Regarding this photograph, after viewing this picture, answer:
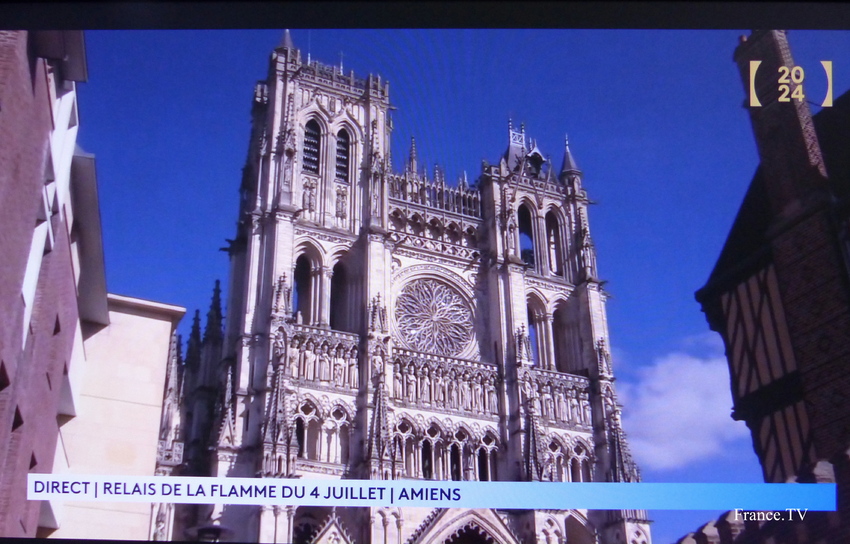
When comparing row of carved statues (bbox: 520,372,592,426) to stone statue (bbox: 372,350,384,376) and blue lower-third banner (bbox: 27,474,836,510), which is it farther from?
blue lower-third banner (bbox: 27,474,836,510)

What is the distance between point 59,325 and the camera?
11.1m

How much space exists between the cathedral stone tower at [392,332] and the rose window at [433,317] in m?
0.04

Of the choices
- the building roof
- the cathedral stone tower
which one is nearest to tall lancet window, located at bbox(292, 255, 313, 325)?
the cathedral stone tower

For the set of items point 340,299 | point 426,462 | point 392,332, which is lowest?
point 426,462

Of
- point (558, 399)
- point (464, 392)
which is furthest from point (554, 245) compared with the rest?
point (464, 392)

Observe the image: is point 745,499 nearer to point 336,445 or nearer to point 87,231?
point 87,231

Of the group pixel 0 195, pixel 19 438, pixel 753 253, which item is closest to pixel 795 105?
pixel 753 253

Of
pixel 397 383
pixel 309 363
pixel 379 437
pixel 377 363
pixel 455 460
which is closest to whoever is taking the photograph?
pixel 379 437

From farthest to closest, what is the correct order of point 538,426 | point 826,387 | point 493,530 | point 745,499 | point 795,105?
point 538,426, point 493,530, point 795,105, point 826,387, point 745,499

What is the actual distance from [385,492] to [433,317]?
1482 cm

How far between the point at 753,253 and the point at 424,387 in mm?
10785

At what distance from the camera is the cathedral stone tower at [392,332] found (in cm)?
1836

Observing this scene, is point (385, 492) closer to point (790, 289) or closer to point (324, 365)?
point (790, 289)

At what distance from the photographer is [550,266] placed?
79.0 feet
